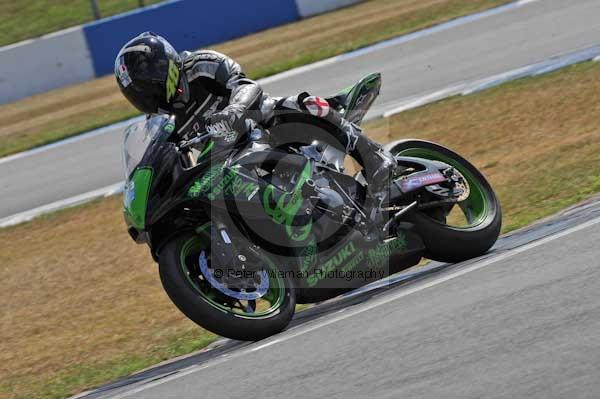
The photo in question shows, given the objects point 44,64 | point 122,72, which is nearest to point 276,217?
point 122,72

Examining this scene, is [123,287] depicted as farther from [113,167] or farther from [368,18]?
[368,18]

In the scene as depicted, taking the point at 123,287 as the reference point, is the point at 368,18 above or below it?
below

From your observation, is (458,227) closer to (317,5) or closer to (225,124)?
(225,124)

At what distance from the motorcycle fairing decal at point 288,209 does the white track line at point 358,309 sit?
510 mm

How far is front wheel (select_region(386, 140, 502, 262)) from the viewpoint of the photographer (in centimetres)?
571

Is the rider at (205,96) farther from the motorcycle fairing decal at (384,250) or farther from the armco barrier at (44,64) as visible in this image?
the armco barrier at (44,64)

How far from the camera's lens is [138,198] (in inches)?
202

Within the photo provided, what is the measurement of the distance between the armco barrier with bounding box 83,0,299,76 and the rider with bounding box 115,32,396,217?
14.0 meters

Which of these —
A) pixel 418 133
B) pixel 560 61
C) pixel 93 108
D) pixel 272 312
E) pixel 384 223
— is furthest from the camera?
pixel 93 108

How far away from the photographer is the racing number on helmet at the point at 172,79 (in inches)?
220

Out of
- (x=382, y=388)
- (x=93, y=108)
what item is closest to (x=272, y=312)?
(x=382, y=388)

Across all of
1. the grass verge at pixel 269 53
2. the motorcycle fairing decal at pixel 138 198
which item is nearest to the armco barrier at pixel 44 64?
the grass verge at pixel 269 53

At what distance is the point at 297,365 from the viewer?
14.2ft

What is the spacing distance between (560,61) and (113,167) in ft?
17.4
